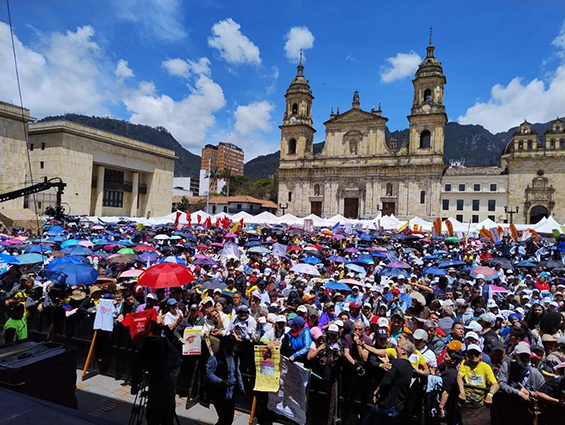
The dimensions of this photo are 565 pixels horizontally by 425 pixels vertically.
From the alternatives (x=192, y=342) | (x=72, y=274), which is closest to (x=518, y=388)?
(x=192, y=342)

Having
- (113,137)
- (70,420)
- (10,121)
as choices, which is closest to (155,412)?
(70,420)

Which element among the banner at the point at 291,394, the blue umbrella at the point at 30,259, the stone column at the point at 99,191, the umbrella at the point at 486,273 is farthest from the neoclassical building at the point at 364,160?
the banner at the point at 291,394

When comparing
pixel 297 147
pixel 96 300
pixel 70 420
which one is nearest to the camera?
pixel 70 420

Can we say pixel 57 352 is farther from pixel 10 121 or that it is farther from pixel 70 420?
pixel 10 121

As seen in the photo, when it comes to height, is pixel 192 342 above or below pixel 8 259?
below

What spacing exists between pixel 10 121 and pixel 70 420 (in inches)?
1494

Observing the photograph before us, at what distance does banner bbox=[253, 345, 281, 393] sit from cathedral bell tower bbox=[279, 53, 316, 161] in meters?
52.8

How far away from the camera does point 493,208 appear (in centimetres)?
4959

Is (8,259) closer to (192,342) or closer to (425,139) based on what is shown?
(192,342)

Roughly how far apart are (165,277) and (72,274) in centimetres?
233

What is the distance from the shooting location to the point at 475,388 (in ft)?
14.0

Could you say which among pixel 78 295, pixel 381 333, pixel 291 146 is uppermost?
pixel 291 146

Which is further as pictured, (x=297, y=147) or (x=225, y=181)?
(x=225, y=181)

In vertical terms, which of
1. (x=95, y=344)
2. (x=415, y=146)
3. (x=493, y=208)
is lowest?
(x=95, y=344)
